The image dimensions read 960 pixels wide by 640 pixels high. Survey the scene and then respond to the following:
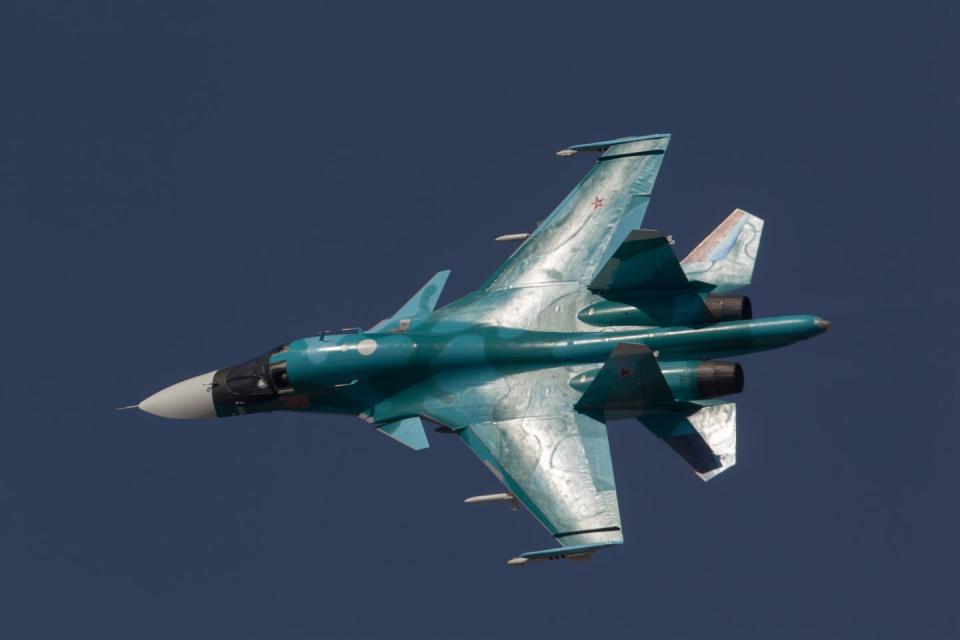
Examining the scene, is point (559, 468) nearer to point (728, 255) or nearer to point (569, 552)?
point (569, 552)

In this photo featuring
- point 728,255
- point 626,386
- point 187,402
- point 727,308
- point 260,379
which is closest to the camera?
point 626,386

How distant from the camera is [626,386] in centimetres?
4362

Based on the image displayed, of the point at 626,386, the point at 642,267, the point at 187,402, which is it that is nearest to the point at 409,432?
the point at 626,386

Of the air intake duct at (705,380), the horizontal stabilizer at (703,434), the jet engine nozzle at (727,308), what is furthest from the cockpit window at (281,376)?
the jet engine nozzle at (727,308)

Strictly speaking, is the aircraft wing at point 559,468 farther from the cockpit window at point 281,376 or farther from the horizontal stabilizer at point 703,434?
the cockpit window at point 281,376

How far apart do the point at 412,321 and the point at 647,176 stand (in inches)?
242

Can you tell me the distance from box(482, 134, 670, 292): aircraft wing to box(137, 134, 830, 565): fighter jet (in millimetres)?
38

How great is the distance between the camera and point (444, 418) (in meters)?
45.6

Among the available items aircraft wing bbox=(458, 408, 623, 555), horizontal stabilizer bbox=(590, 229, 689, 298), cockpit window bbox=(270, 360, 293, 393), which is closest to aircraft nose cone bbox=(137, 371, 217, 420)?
cockpit window bbox=(270, 360, 293, 393)

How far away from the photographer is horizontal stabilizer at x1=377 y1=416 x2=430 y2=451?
149 ft

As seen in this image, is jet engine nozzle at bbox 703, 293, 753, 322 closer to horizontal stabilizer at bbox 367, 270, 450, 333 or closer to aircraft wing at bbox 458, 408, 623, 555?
aircraft wing at bbox 458, 408, 623, 555

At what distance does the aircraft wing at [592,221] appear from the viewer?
47.2m

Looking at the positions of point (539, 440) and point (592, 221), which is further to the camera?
point (592, 221)

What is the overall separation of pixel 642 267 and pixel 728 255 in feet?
7.50
